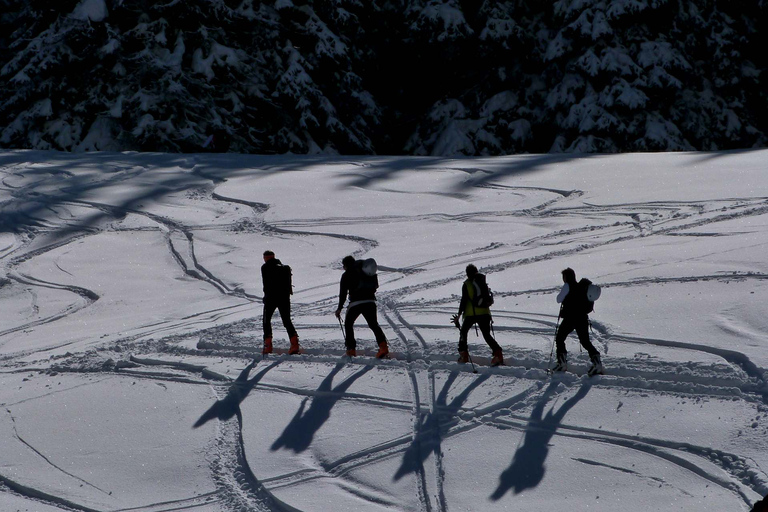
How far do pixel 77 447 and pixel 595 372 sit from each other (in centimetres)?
465

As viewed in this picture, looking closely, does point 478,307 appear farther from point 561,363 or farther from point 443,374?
point 561,363

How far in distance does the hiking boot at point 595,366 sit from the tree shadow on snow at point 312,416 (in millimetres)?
2241

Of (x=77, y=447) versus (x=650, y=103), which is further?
(x=650, y=103)

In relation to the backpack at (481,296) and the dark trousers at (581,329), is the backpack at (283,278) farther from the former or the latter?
the dark trousers at (581,329)

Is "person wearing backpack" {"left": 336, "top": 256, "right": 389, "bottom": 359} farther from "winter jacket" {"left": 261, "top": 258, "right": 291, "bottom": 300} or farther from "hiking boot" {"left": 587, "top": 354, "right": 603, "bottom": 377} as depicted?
"hiking boot" {"left": 587, "top": 354, "right": 603, "bottom": 377}

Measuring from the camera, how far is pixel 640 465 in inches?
252

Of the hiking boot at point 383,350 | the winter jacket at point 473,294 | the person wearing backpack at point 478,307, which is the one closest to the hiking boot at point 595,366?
the person wearing backpack at point 478,307

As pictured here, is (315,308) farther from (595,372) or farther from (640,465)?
(640,465)

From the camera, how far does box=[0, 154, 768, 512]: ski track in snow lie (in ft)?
21.6

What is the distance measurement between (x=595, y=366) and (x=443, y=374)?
147 centimetres

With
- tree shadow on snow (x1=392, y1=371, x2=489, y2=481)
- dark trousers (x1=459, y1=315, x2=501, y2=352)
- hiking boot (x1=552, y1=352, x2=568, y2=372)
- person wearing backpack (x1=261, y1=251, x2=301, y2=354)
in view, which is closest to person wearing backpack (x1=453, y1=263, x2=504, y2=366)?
dark trousers (x1=459, y1=315, x2=501, y2=352)

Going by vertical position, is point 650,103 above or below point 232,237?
above

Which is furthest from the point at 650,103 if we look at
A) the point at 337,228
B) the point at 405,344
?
the point at 405,344

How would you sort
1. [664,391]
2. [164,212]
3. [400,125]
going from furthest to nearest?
[400,125] < [164,212] < [664,391]
